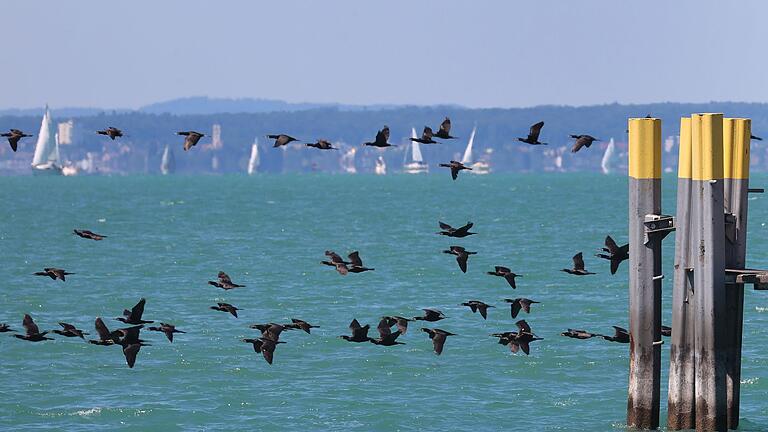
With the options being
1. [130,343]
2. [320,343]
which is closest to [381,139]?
[130,343]

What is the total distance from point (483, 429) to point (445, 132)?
5.90 metres

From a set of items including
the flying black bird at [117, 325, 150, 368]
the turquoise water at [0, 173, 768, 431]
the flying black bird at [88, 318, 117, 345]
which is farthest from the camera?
the turquoise water at [0, 173, 768, 431]

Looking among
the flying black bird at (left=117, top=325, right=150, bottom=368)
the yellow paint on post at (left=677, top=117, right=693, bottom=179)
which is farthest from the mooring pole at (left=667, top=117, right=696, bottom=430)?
the flying black bird at (left=117, top=325, right=150, bottom=368)

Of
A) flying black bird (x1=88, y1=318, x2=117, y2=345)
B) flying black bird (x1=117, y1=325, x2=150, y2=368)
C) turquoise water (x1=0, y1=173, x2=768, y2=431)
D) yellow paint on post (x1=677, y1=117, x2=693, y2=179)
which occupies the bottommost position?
turquoise water (x1=0, y1=173, x2=768, y2=431)

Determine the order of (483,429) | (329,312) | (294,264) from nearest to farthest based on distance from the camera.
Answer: (483,429)
(329,312)
(294,264)

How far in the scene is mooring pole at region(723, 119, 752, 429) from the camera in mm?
27984

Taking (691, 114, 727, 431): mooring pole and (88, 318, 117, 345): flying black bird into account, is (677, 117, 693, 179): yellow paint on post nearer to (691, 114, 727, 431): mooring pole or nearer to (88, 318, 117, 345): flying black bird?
(691, 114, 727, 431): mooring pole

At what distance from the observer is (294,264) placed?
75.6 m

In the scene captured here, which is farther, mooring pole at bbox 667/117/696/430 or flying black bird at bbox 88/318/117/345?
flying black bird at bbox 88/318/117/345

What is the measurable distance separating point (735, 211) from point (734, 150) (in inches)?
40.5

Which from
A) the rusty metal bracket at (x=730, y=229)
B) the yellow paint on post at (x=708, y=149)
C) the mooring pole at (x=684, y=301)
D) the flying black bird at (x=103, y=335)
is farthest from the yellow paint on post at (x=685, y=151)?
the flying black bird at (x=103, y=335)

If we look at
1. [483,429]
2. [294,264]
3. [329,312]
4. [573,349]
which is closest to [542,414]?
[483,429]

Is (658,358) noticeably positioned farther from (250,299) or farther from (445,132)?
(250,299)

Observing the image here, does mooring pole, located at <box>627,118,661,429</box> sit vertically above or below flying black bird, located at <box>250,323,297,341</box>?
above
